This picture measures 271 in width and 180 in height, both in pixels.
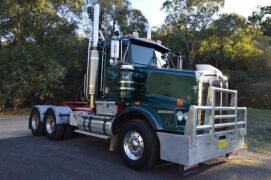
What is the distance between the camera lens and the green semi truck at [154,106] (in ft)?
21.3

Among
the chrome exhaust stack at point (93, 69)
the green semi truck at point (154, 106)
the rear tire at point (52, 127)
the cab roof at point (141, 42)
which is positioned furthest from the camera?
the rear tire at point (52, 127)

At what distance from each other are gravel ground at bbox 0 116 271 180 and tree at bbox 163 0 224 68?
67.1 feet

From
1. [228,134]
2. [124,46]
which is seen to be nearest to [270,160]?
[228,134]

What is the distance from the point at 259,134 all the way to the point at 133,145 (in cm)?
806

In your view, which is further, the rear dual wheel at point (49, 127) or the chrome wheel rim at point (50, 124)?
the chrome wheel rim at point (50, 124)

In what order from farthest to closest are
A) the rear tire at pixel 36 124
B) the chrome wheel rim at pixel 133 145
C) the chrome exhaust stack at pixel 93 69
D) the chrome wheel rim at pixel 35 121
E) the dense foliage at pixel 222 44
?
the dense foliage at pixel 222 44 → the chrome wheel rim at pixel 35 121 → the rear tire at pixel 36 124 → the chrome exhaust stack at pixel 93 69 → the chrome wheel rim at pixel 133 145

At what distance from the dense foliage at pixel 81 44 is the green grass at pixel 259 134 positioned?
10.1 metres

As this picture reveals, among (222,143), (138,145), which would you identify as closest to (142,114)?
(138,145)

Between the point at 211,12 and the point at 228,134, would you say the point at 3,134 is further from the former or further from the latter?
the point at 211,12

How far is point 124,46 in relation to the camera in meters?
8.27

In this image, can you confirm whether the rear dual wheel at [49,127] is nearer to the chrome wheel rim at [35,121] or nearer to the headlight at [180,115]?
the chrome wheel rim at [35,121]

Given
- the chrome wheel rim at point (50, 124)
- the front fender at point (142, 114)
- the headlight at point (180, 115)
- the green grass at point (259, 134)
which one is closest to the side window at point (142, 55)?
the front fender at point (142, 114)

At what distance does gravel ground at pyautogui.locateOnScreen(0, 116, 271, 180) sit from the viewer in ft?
21.7

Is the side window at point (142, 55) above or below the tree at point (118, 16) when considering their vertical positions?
below
